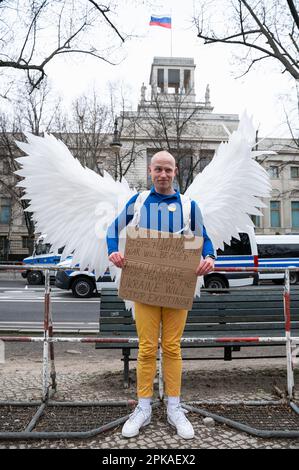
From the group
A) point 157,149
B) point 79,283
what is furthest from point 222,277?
point 157,149

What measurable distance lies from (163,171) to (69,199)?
2.82ft

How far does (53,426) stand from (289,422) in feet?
6.22

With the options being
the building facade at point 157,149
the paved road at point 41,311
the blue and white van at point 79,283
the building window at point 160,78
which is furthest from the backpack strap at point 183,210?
the building window at point 160,78

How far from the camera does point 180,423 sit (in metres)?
2.89

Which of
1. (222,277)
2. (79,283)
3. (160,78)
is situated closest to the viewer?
(79,283)

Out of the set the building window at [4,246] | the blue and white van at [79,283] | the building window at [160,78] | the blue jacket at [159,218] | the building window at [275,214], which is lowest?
the blue and white van at [79,283]

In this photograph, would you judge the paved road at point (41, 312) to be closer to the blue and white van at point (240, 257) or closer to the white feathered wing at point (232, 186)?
the blue and white van at point (240, 257)

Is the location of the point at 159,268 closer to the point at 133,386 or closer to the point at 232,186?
the point at 232,186

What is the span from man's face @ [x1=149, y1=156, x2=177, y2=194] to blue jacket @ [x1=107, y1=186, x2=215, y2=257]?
0.10m

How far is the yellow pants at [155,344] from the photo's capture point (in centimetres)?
291

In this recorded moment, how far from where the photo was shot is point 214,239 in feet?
11.4

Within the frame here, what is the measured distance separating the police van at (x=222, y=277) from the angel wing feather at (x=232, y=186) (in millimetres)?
9751

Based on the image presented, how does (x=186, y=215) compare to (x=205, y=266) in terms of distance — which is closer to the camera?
(x=205, y=266)

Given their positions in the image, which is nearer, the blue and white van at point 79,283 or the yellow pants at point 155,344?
the yellow pants at point 155,344
